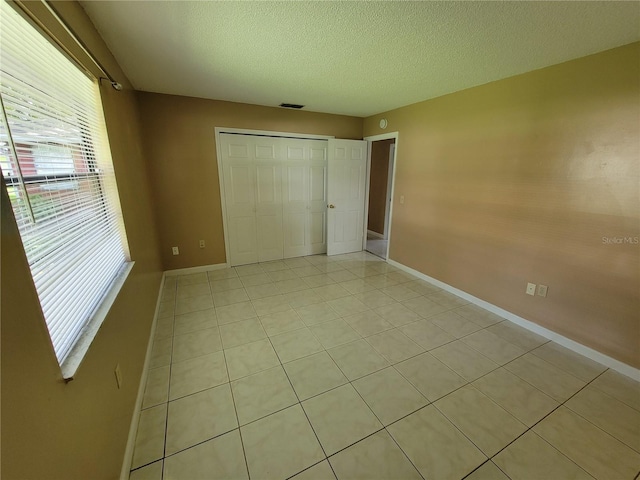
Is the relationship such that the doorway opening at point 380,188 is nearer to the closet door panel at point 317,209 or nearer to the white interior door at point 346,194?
the white interior door at point 346,194

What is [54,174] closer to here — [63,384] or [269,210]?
[63,384]

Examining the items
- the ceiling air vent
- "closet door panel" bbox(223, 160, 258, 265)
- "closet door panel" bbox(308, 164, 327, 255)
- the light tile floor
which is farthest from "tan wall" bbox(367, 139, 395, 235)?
the light tile floor

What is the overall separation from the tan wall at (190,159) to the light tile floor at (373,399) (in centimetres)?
109

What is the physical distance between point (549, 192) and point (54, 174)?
3.24 m

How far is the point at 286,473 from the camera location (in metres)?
1.29

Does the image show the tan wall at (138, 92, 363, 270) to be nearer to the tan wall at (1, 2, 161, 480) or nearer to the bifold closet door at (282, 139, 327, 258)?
the bifold closet door at (282, 139, 327, 258)

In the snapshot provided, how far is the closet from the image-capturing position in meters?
3.71

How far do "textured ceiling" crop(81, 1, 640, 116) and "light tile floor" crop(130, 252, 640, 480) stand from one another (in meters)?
2.29

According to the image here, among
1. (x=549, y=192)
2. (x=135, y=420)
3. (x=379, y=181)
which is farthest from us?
(x=379, y=181)

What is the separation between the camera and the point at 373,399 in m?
1.71

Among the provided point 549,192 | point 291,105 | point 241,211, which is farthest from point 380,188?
point 549,192

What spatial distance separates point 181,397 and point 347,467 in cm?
112

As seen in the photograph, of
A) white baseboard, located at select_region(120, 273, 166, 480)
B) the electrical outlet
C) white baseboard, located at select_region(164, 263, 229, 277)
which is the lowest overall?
white baseboard, located at select_region(120, 273, 166, 480)

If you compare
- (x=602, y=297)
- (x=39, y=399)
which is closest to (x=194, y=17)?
(x=39, y=399)
